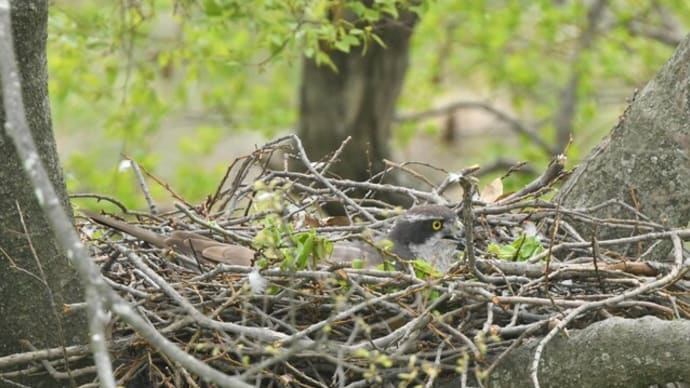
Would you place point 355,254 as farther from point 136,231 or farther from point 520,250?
point 136,231

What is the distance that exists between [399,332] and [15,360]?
159cm

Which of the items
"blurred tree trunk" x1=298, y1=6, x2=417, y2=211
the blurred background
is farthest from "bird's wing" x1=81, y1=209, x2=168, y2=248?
"blurred tree trunk" x1=298, y1=6, x2=417, y2=211

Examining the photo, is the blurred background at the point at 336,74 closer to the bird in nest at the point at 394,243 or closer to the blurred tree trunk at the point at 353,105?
the blurred tree trunk at the point at 353,105

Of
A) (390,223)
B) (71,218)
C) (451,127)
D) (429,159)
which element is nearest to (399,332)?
(71,218)

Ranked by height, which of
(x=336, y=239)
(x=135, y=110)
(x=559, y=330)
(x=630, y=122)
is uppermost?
(x=135, y=110)

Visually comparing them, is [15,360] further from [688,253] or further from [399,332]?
[688,253]

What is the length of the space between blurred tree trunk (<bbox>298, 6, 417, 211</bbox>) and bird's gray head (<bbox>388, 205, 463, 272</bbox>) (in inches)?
195

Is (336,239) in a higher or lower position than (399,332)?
higher

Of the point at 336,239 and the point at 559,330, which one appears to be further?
the point at 336,239

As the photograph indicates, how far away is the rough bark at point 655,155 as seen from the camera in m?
6.42

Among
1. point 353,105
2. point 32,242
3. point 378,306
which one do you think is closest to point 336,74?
point 353,105

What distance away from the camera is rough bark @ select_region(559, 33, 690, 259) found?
6.42 metres

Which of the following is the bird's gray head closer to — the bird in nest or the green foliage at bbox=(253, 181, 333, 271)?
the bird in nest

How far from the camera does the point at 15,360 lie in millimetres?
5211
